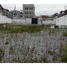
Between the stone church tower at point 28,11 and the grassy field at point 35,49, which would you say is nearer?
the grassy field at point 35,49

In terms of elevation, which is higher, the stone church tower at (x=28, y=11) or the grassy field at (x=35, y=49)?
the stone church tower at (x=28, y=11)

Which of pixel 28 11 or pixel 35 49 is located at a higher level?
pixel 28 11

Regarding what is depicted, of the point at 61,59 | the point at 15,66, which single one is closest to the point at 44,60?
the point at 61,59

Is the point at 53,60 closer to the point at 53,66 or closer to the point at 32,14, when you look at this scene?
the point at 53,66

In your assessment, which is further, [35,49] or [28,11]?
[28,11]

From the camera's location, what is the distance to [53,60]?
93.7 inches

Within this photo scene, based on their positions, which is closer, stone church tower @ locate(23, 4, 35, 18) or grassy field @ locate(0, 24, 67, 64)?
grassy field @ locate(0, 24, 67, 64)

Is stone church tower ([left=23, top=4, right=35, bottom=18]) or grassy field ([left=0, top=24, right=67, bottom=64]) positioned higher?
stone church tower ([left=23, top=4, right=35, bottom=18])

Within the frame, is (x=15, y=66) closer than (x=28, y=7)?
Yes
